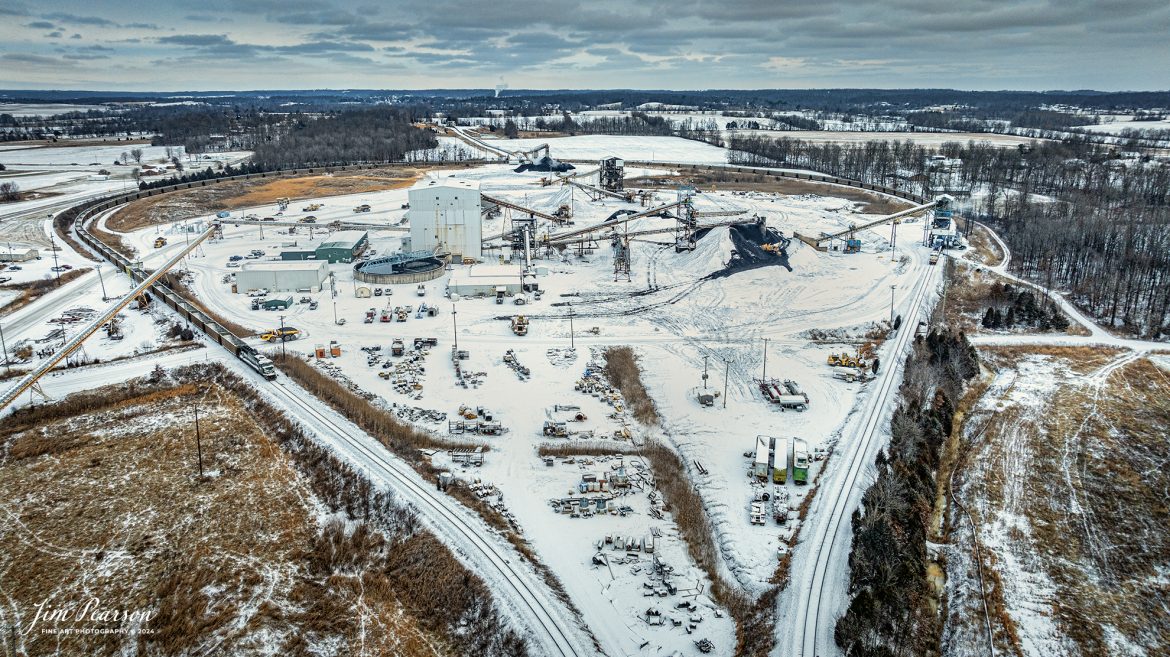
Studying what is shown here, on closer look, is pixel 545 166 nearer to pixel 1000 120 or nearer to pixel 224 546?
pixel 224 546

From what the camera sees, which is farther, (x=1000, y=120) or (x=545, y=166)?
(x=1000, y=120)

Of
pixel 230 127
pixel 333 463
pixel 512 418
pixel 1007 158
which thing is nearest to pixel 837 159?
pixel 1007 158

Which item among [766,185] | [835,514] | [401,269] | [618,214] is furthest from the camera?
[766,185]

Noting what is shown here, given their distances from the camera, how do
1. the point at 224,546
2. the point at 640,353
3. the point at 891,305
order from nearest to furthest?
the point at 224,546 < the point at 640,353 < the point at 891,305

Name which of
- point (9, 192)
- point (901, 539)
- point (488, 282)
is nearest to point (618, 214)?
point (488, 282)

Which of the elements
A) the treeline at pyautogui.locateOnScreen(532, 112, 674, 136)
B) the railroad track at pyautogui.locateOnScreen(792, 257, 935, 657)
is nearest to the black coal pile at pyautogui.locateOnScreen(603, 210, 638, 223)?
the railroad track at pyautogui.locateOnScreen(792, 257, 935, 657)

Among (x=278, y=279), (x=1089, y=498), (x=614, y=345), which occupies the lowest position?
(x=1089, y=498)

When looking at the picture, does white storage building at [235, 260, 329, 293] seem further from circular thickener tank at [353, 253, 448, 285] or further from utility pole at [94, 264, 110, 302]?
utility pole at [94, 264, 110, 302]

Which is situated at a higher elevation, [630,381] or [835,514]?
[630,381]
